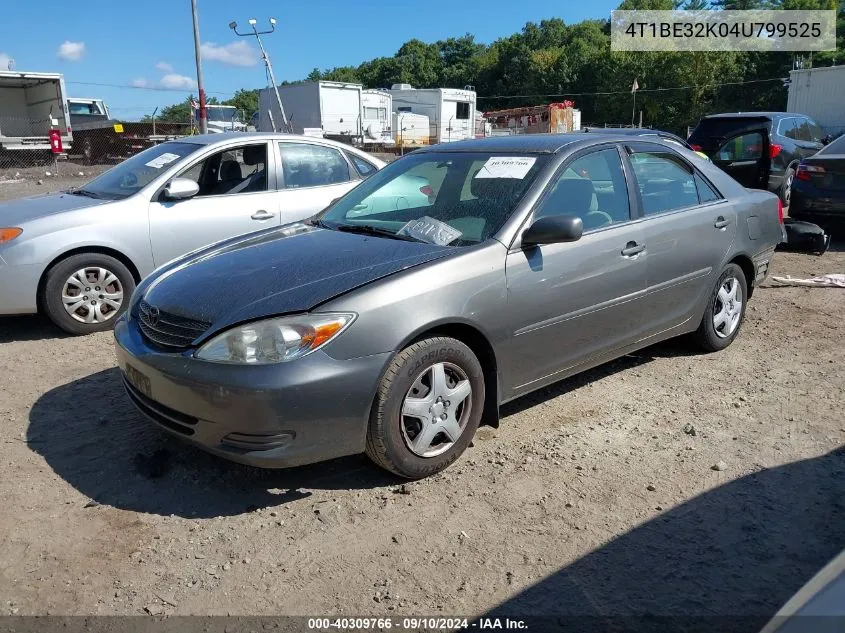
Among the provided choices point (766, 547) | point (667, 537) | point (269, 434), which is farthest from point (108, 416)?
point (766, 547)

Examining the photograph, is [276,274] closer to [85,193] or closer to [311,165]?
[311,165]

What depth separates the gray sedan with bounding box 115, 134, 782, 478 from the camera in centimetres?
292

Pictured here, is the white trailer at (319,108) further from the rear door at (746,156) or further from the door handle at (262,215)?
the door handle at (262,215)

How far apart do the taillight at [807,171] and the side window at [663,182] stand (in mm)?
5138

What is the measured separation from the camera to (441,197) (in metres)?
4.00

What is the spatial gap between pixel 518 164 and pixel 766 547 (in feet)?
7.55

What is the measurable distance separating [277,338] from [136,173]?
3.92m

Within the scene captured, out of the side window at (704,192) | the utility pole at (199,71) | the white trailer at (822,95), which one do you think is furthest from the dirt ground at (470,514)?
the white trailer at (822,95)

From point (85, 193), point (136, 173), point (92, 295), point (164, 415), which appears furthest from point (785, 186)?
point (164, 415)

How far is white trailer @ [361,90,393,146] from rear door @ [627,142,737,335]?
29.8 metres

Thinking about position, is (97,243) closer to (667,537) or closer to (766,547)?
(667,537)

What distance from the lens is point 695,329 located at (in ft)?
15.7

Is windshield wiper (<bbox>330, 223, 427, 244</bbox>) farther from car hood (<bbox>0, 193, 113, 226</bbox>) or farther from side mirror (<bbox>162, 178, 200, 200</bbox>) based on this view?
car hood (<bbox>0, 193, 113, 226</bbox>)

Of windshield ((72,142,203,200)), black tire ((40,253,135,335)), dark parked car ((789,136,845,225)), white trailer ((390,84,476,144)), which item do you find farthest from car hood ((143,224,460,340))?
white trailer ((390,84,476,144))
